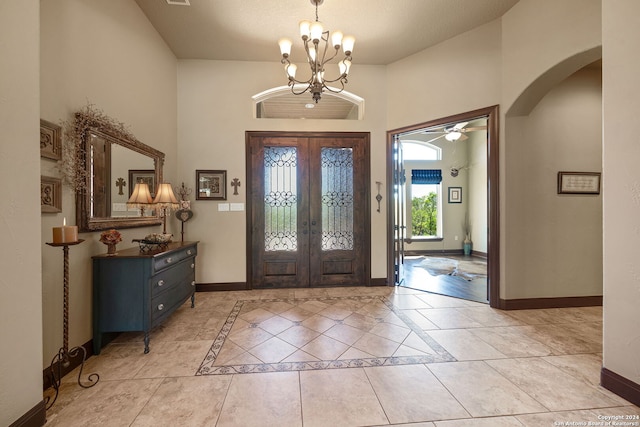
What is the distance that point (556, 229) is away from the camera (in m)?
3.33

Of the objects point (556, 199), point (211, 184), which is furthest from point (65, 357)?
point (556, 199)

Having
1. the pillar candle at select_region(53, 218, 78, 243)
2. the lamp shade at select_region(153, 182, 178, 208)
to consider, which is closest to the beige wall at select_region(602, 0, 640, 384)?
the pillar candle at select_region(53, 218, 78, 243)

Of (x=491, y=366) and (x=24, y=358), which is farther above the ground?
(x=24, y=358)

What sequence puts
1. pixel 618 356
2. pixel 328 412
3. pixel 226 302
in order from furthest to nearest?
pixel 226 302 < pixel 618 356 < pixel 328 412

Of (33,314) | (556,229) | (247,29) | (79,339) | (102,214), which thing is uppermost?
(247,29)

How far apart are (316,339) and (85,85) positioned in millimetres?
3163

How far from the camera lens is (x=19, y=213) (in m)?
1.43

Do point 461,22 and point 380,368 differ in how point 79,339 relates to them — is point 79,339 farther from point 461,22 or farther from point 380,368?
point 461,22

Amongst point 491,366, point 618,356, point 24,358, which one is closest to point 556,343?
point 618,356

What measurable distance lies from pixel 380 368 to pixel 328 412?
624 mm

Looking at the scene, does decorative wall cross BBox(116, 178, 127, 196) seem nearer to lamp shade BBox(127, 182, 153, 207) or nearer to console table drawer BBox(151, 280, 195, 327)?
lamp shade BBox(127, 182, 153, 207)

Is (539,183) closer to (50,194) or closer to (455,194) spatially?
(455,194)

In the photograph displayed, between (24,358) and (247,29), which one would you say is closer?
(24,358)

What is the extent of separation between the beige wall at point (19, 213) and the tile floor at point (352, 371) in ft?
1.38
